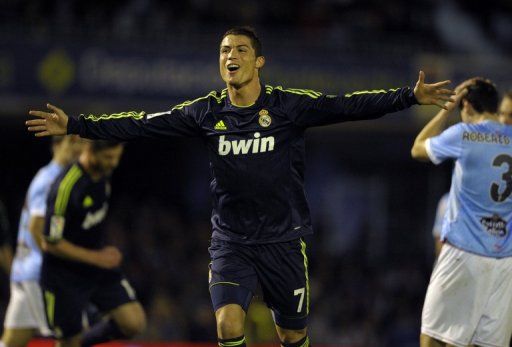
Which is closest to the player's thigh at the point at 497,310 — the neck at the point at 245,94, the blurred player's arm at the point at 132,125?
the neck at the point at 245,94

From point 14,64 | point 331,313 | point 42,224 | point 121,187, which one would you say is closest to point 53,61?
point 14,64

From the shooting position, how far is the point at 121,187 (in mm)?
17047

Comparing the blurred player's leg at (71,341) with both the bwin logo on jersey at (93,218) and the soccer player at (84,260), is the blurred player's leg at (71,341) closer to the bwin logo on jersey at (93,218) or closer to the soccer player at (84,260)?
the soccer player at (84,260)

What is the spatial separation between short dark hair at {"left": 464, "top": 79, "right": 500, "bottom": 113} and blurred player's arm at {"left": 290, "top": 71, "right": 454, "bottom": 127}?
1.48 ft

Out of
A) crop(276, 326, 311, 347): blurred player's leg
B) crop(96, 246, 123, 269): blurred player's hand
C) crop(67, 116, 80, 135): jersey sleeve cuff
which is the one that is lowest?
crop(276, 326, 311, 347): blurred player's leg

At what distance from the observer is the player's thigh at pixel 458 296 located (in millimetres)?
6984

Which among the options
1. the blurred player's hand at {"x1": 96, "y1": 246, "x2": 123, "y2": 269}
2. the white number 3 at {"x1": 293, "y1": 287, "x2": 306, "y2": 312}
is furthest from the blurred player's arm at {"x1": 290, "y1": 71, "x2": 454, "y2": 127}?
the blurred player's hand at {"x1": 96, "y1": 246, "x2": 123, "y2": 269}

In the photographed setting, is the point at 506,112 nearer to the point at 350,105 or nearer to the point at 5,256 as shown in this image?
the point at 350,105

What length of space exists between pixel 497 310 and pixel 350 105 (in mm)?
1612

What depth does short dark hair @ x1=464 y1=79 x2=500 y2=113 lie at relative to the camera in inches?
276

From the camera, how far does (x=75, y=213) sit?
809 cm

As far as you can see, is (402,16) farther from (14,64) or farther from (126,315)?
(126,315)

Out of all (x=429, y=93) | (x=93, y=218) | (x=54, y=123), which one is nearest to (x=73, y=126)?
(x=54, y=123)

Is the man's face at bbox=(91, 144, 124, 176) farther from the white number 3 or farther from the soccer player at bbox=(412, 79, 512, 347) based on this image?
the soccer player at bbox=(412, 79, 512, 347)
